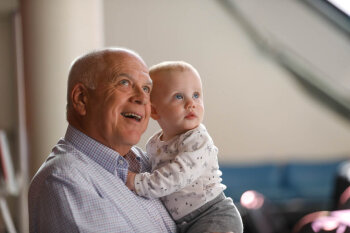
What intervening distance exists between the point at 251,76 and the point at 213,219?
6.26 meters

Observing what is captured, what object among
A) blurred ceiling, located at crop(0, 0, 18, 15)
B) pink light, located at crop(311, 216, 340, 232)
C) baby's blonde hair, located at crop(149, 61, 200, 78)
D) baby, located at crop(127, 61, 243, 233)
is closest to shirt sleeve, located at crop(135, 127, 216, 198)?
baby, located at crop(127, 61, 243, 233)

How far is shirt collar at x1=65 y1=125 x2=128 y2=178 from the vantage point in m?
1.53

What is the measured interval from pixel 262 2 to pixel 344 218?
20.1ft

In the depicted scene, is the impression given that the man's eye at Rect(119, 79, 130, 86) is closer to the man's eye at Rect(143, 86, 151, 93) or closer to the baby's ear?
the man's eye at Rect(143, 86, 151, 93)

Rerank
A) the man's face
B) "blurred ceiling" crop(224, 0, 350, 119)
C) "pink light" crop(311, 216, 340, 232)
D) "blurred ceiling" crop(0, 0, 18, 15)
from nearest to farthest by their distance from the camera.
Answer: the man's face → "pink light" crop(311, 216, 340, 232) → "blurred ceiling" crop(0, 0, 18, 15) → "blurred ceiling" crop(224, 0, 350, 119)

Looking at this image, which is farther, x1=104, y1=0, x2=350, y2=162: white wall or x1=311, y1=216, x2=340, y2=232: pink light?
x1=104, y1=0, x2=350, y2=162: white wall

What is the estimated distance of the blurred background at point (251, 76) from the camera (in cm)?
614

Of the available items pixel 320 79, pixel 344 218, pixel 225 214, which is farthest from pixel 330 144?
pixel 225 214

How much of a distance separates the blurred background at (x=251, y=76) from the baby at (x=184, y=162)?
13.4ft

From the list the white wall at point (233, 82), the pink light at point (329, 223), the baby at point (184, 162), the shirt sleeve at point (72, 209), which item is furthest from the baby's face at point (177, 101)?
the white wall at point (233, 82)

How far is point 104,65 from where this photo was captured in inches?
60.4

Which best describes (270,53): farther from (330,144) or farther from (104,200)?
(104,200)

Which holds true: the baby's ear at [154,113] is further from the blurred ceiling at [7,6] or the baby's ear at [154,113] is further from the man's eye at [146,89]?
the blurred ceiling at [7,6]

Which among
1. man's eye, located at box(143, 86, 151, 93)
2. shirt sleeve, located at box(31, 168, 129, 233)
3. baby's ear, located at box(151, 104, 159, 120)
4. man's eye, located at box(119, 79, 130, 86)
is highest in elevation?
man's eye, located at box(119, 79, 130, 86)
